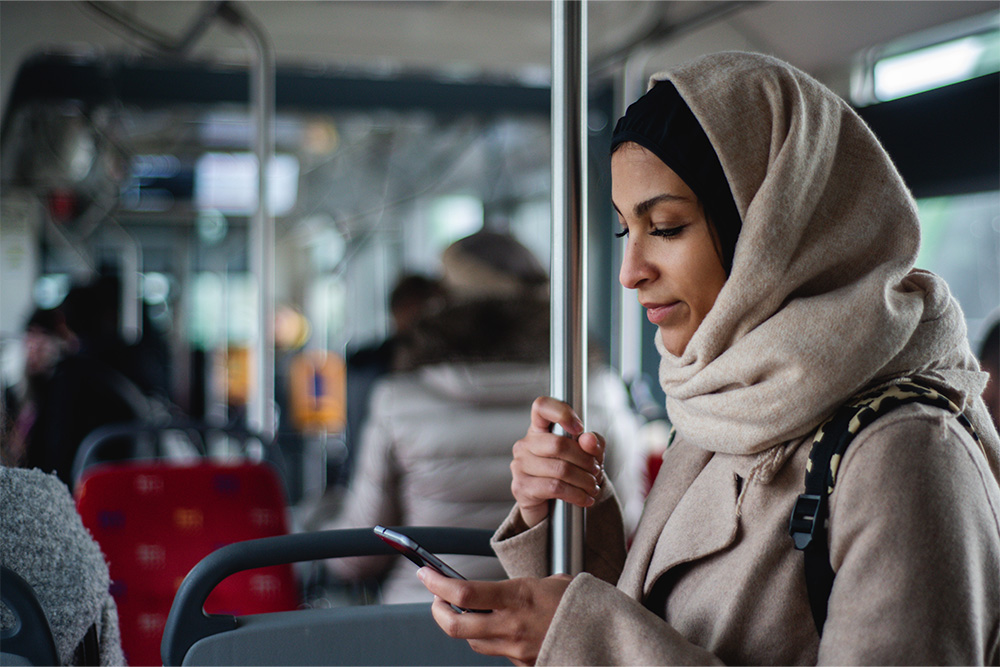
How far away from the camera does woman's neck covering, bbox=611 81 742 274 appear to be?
2.96ft

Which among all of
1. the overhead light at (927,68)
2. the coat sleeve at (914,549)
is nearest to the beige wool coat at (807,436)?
the coat sleeve at (914,549)

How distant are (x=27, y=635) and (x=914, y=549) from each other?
845 mm

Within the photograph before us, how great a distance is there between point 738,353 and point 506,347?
3.59ft

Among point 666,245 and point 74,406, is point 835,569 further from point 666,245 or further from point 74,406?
point 74,406

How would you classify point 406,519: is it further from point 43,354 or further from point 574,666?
point 43,354

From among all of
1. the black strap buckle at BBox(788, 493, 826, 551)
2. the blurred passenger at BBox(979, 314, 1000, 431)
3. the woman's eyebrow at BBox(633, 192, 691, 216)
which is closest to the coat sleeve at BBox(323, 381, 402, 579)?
the woman's eyebrow at BBox(633, 192, 691, 216)

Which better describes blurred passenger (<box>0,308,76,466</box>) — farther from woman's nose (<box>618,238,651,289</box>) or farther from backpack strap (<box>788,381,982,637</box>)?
backpack strap (<box>788,381,982,637</box>)

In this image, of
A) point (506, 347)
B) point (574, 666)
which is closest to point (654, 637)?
point (574, 666)

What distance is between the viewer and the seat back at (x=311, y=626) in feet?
3.18

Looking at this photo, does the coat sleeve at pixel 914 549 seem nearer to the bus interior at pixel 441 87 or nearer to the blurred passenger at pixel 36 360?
the bus interior at pixel 441 87

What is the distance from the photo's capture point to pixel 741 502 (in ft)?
2.82

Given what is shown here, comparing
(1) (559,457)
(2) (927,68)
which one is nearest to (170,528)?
(1) (559,457)

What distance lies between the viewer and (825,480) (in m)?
0.77

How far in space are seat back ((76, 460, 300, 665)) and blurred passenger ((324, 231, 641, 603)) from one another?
25 centimetres
